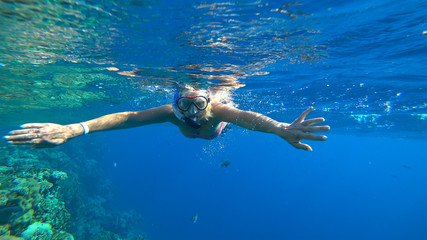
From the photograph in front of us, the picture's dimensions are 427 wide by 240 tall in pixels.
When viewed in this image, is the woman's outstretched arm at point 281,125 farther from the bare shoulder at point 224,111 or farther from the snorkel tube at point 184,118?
the snorkel tube at point 184,118

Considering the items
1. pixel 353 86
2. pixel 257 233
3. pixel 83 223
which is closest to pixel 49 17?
pixel 353 86

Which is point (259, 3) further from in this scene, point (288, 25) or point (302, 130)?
point (302, 130)

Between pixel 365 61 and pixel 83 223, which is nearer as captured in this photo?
pixel 365 61

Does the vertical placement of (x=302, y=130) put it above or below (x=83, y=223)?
above

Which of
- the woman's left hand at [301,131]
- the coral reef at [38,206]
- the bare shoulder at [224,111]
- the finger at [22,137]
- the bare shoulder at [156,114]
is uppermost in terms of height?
the woman's left hand at [301,131]

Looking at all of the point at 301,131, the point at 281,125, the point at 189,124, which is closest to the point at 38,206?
the point at 189,124

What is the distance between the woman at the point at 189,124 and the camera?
3.26 m

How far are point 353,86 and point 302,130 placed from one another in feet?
36.9

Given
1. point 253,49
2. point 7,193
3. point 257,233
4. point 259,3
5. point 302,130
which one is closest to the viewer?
point 302,130

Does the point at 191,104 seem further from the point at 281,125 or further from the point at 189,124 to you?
the point at 281,125

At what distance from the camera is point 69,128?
404cm

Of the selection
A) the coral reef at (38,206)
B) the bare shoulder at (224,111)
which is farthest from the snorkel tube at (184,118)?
the coral reef at (38,206)

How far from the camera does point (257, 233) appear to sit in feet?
169

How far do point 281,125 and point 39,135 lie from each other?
4033 mm
